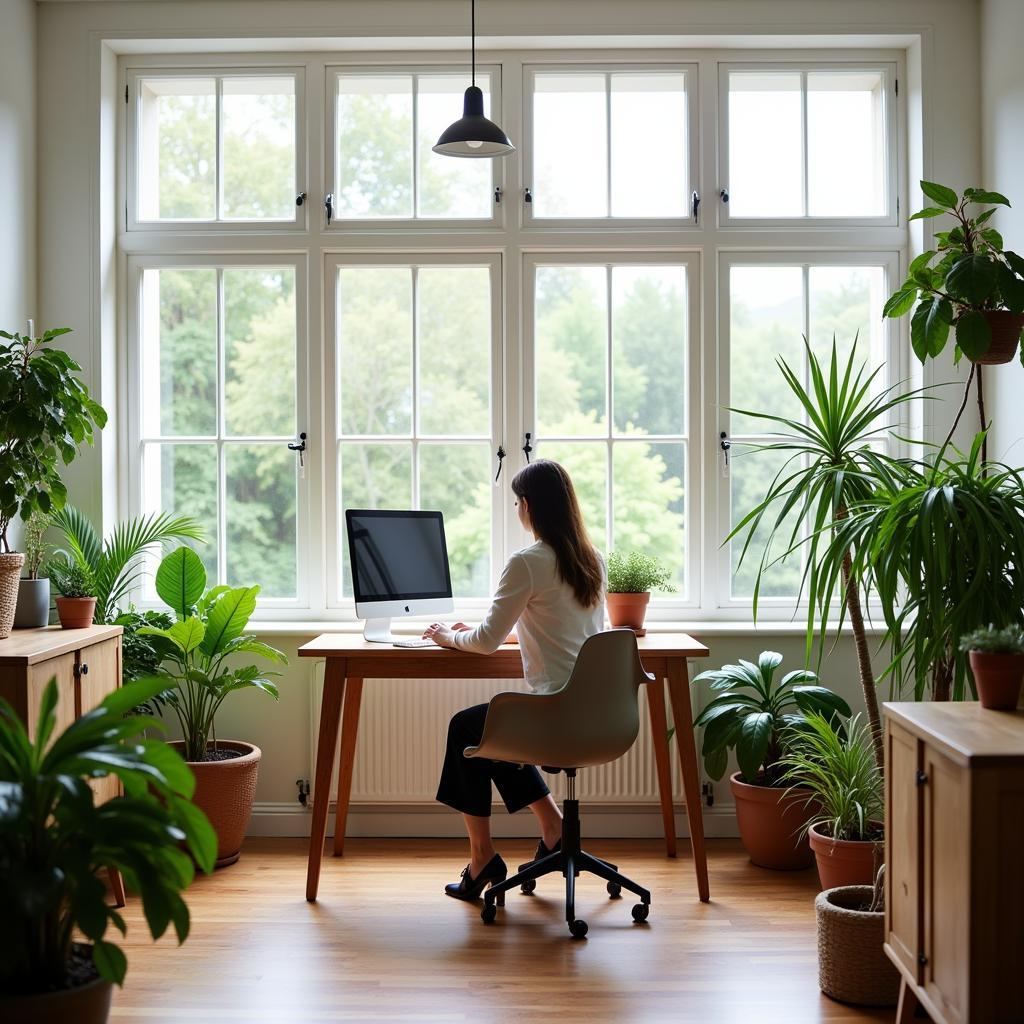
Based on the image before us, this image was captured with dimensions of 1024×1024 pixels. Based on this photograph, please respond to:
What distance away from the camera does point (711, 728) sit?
4012 millimetres

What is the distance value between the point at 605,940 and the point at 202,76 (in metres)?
3.63

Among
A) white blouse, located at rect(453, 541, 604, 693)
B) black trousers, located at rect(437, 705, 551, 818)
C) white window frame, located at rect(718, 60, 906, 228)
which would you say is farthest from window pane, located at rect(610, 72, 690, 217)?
black trousers, located at rect(437, 705, 551, 818)

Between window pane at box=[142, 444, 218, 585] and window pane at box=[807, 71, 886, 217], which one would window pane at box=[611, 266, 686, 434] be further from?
window pane at box=[142, 444, 218, 585]

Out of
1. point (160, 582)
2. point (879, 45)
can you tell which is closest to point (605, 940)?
point (160, 582)

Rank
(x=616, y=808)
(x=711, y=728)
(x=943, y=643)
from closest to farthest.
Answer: (x=943, y=643) < (x=711, y=728) < (x=616, y=808)

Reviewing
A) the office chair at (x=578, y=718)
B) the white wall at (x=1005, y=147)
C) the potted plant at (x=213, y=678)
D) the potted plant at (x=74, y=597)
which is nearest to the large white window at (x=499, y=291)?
the white wall at (x=1005, y=147)

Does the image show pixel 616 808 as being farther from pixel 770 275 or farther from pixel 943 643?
pixel 770 275

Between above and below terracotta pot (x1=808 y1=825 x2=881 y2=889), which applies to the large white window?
above

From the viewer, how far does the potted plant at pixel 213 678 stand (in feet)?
12.8

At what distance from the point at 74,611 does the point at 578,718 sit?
5.64 feet

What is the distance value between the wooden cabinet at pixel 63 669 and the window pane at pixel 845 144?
10.5 ft

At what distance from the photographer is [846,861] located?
128 inches

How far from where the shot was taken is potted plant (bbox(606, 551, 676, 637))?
398 cm

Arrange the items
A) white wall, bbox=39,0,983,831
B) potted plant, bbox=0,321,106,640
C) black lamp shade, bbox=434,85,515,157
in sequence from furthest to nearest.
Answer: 1. white wall, bbox=39,0,983,831
2. black lamp shade, bbox=434,85,515,157
3. potted plant, bbox=0,321,106,640
